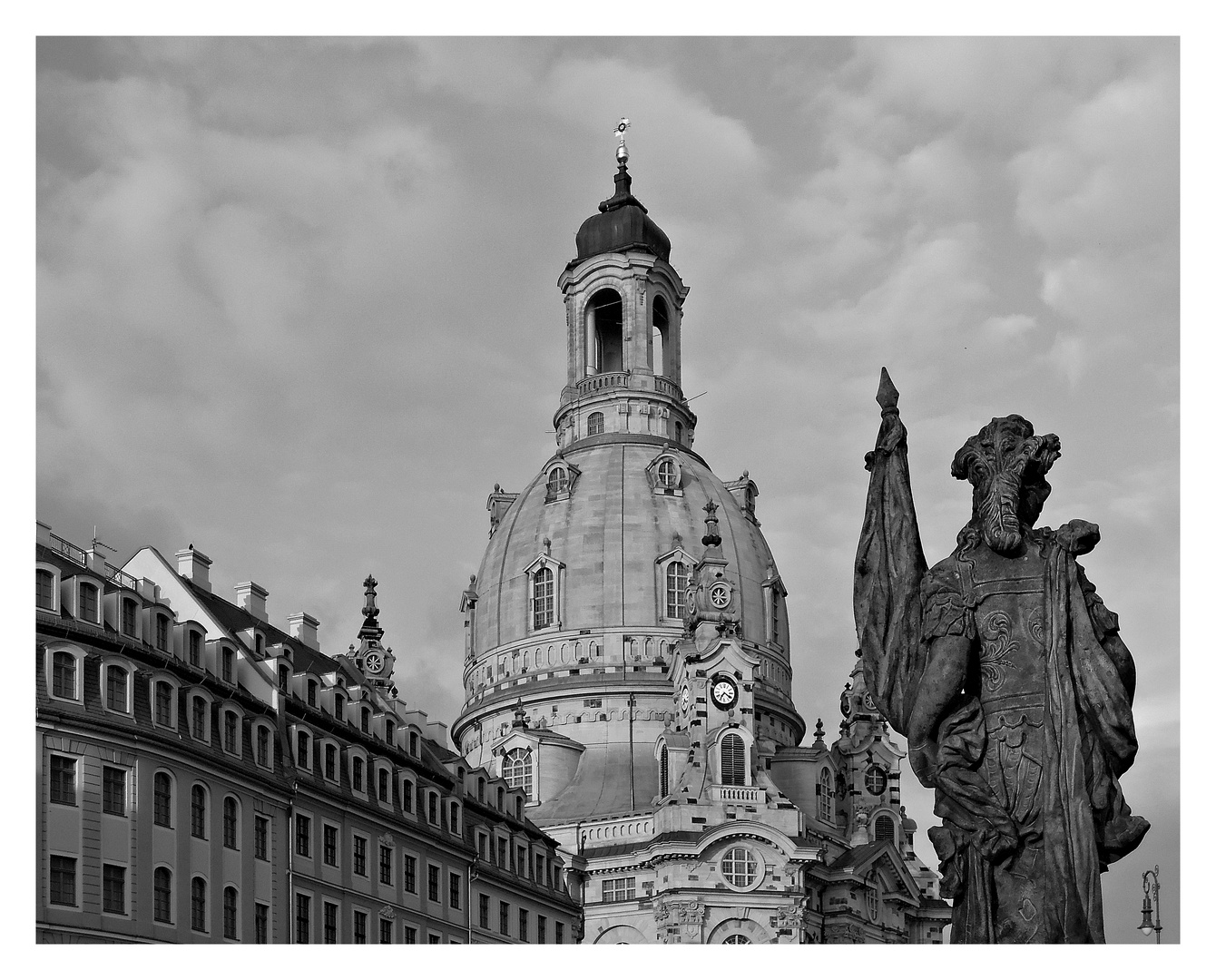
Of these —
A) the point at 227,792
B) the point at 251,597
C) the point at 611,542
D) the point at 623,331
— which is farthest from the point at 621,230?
the point at 227,792

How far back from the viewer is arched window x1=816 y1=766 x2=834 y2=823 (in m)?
135

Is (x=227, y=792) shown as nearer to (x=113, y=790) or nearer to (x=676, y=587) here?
(x=113, y=790)

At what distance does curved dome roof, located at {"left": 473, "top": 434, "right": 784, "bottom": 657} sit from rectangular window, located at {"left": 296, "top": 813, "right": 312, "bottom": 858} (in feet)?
221

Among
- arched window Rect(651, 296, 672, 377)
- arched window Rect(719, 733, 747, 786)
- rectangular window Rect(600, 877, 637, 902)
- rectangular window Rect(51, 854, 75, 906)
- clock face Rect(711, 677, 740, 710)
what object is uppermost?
arched window Rect(651, 296, 672, 377)

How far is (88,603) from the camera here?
60656 millimetres

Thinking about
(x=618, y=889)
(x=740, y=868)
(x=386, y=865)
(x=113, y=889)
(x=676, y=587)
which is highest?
(x=676, y=587)

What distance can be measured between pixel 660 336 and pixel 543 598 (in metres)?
23.4

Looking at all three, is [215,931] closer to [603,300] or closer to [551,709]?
[551,709]

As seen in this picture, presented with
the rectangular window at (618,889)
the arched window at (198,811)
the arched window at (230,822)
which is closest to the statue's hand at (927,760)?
the arched window at (198,811)

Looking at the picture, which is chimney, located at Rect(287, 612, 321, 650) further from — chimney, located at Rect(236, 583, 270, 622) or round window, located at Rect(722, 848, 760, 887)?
round window, located at Rect(722, 848, 760, 887)

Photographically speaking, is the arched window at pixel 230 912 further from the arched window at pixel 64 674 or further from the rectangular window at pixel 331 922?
the arched window at pixel 64 674

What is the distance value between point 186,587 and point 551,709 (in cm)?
6167

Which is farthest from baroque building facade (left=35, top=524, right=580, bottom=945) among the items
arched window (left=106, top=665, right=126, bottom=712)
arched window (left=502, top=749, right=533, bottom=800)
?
arched window (left=502, top=749, right=533, bottom=800)

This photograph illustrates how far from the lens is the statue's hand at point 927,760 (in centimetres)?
1773
